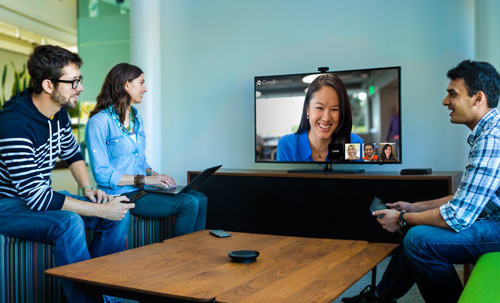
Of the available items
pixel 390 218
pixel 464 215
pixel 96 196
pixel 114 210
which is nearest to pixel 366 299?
pixel 390 218

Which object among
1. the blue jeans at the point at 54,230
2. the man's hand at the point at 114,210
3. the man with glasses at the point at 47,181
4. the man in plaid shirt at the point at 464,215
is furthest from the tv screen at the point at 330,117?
the blue jeans at the point at 54,230

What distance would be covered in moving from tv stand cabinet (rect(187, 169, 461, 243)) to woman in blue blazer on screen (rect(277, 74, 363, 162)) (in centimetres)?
26

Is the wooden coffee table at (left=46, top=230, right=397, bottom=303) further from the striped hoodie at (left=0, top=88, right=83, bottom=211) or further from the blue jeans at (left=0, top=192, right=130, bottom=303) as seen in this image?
the striped hoodie at (left=0, top=88, right=83, bottom=211)

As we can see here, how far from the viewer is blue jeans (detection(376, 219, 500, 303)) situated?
1.75 meters

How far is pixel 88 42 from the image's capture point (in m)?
5.16

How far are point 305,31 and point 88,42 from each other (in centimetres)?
257

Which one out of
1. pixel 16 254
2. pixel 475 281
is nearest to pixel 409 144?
pixel 475 281

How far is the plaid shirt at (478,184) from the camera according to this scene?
169cm

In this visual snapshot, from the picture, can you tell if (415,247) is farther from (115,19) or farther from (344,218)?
(115,19)

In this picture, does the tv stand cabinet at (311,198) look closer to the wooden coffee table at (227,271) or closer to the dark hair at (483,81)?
the dark hair at (483,81)

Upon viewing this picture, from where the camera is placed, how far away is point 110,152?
2.58 meters

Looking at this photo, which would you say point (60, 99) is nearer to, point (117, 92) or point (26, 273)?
point (117, 92)

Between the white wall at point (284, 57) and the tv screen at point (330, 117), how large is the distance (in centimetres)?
29

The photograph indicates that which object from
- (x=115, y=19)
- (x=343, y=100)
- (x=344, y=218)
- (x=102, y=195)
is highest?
(x=115, y=19)
